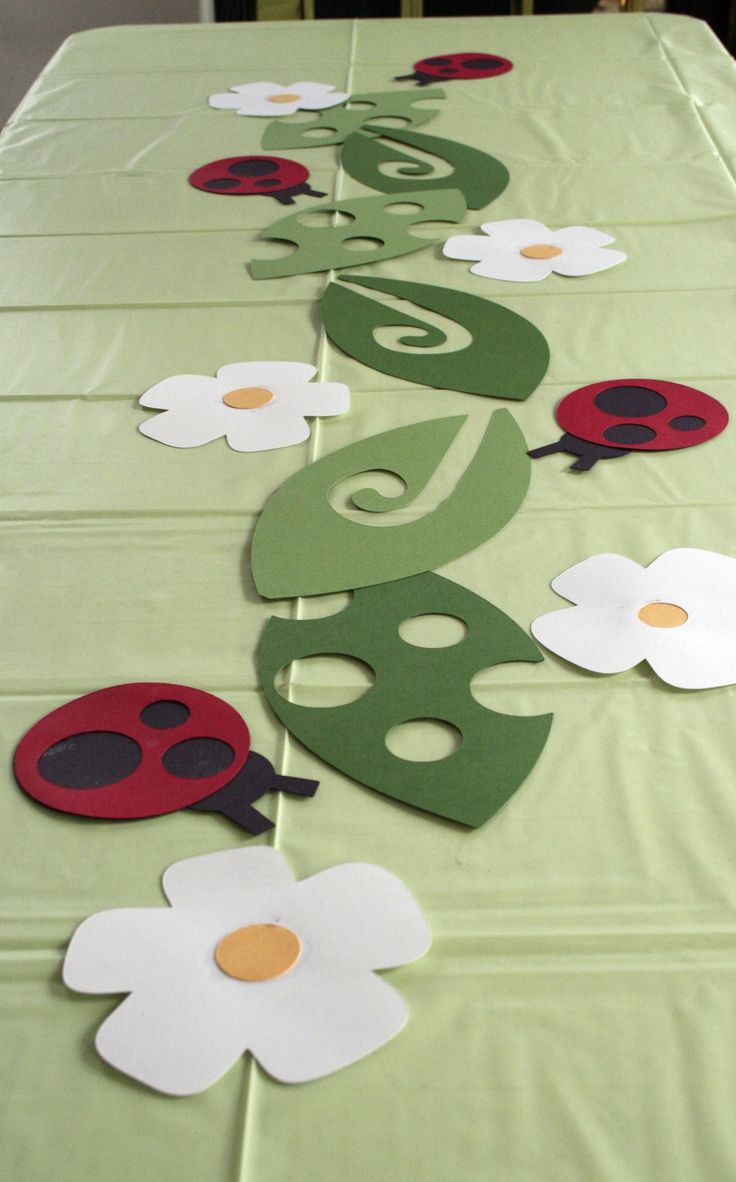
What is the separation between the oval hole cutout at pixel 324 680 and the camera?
971mm

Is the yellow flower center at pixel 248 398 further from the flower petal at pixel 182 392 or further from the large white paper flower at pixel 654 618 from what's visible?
the large white paper flower at pixel 654 618

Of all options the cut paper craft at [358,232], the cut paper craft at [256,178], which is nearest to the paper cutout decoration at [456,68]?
the cut paper craft at [256,178]

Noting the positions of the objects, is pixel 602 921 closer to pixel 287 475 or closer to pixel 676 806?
pixel 676 806

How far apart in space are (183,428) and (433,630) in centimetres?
47

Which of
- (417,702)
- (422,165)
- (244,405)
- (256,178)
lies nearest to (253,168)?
(256,178)

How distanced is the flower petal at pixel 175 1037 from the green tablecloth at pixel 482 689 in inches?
0.4

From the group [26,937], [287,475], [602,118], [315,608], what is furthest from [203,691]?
[602,118]

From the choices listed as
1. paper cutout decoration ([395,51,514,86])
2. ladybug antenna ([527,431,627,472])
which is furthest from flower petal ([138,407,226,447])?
paper cutout decoration ([395,51,514,86])

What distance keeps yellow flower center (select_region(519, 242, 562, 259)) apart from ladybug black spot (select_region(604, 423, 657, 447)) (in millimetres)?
489

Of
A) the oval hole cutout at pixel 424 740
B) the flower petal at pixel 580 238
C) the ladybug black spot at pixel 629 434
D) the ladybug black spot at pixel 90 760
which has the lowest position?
the ladybug black spot at pixel 90 760

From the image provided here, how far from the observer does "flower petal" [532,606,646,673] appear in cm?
99

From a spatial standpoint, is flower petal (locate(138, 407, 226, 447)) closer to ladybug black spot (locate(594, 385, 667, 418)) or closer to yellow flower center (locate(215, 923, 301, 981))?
ladybug black spot (locate(594, 385, 667, 418))

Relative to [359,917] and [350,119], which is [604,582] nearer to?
[359,917]

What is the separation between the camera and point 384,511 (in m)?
1.20
